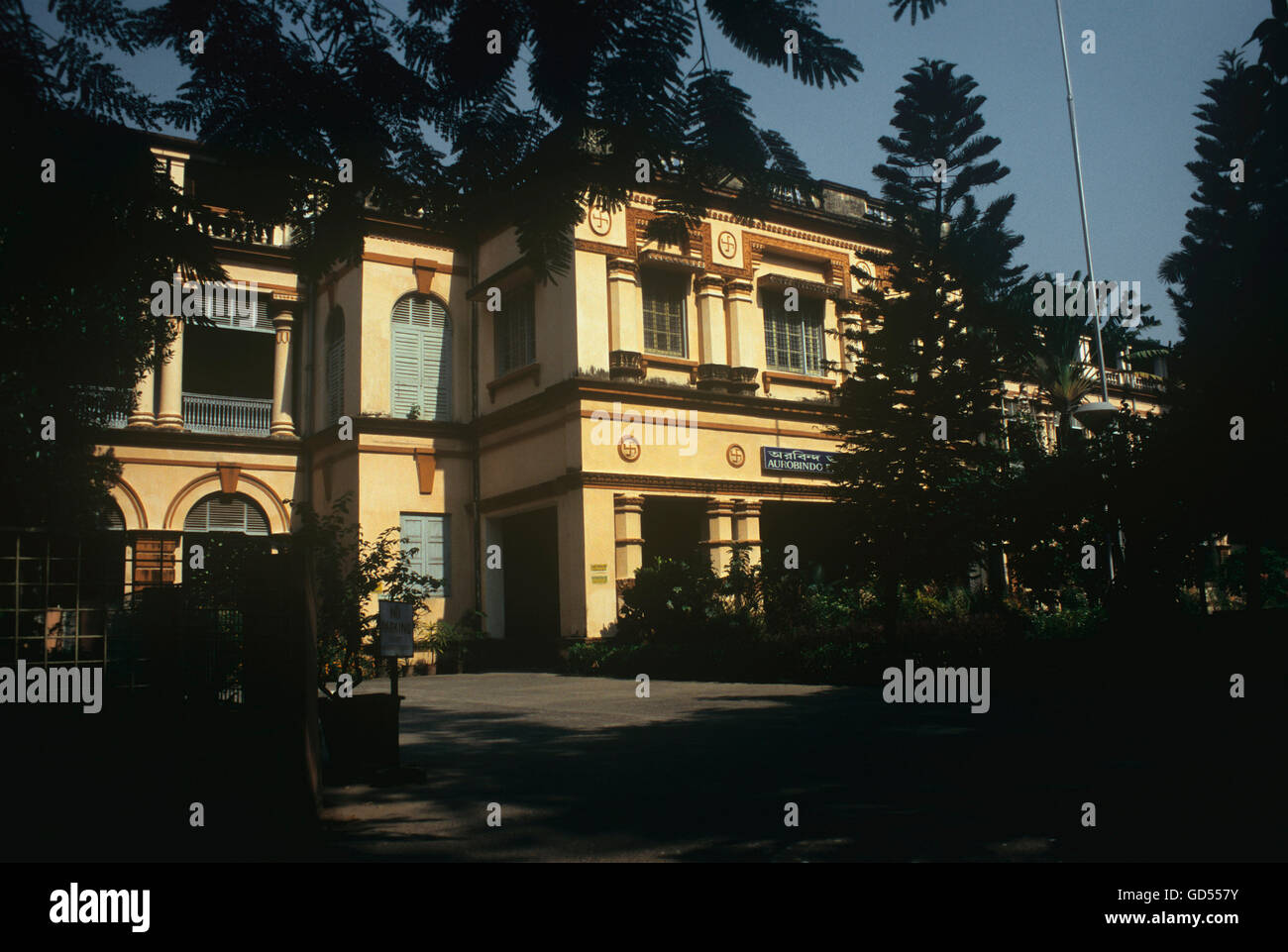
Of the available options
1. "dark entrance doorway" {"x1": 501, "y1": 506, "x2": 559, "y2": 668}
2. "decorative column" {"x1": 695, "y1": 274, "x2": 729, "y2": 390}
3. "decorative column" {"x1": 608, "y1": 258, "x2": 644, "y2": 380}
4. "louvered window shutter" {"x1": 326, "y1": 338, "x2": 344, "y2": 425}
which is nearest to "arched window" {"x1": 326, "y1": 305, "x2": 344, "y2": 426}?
"louvered window shutter" {"x1": 326, "y1": 338, "x2": 344, "y2": 425}

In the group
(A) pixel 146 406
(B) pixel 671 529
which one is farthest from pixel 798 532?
(A) pixel 146 406

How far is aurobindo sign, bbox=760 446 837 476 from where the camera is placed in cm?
2109

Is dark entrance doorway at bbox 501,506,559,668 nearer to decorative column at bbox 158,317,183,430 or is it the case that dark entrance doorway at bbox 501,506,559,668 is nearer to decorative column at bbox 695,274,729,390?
decorative column at bbox 695,274,729,390

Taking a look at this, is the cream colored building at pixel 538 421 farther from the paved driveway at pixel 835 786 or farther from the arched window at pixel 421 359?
the paved driveway at pixel 835 786

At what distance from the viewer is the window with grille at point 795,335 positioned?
72.6 feet

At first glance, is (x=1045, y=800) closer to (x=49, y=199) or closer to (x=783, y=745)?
(x=783, y=745)

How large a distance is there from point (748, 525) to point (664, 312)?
493cm

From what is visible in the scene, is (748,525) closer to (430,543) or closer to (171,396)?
(430,543)

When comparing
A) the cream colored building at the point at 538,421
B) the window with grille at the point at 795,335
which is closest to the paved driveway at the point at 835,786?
the cream colored building at the point at 538,421

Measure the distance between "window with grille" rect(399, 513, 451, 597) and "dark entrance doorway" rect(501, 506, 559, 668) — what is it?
4.30 feet
